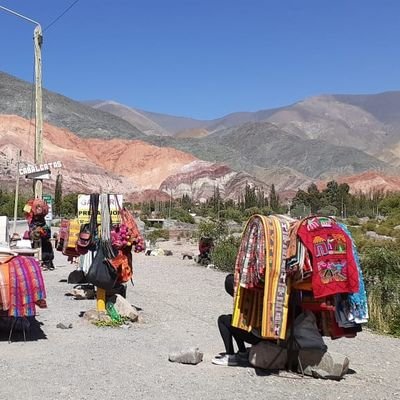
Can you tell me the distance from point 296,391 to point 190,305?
6339mm

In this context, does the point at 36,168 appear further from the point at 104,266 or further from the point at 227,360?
the point at 227,360

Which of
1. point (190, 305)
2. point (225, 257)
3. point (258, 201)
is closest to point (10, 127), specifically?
point (258, 201)

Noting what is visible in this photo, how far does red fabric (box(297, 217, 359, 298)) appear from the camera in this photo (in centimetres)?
714

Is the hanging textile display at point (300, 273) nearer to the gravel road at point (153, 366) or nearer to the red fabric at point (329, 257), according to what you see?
the red fabric at point (329, 257)

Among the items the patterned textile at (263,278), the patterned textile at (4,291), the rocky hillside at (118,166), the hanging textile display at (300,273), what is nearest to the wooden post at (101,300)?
the patterned textile at (4,291)

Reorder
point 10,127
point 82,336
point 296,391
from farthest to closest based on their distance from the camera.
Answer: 1. point 10,127
2. point 82,336
3. point 296,391

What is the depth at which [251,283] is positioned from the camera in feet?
24.3

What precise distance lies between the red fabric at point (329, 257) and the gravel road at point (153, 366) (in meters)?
1.09

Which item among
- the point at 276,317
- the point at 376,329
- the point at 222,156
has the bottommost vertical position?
the point at 376,329

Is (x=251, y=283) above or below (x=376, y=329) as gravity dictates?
above

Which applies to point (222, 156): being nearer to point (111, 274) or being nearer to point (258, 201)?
point (258, 201)

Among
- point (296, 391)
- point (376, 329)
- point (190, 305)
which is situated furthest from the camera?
point (190, 305)

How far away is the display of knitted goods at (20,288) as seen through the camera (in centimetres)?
881

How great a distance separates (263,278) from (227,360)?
4.38 ft
